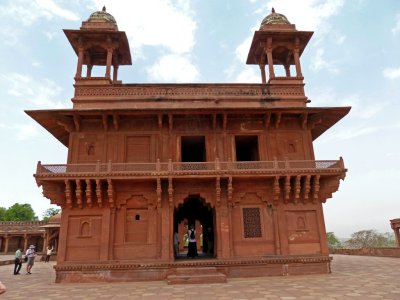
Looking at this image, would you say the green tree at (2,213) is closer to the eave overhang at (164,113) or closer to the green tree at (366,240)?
the eave overhang at (164,113)

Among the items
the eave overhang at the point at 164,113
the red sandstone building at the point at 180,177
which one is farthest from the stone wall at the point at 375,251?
the eave overhang at the point at 164,113

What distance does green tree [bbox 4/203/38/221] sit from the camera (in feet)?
204

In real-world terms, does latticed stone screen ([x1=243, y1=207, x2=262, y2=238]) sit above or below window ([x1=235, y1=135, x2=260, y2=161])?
below

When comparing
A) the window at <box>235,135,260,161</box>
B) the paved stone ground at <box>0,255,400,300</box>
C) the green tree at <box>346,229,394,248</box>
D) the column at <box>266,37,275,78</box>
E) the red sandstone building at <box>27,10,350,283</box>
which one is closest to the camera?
the paved stone ground at <box>0,255,400,300</box>

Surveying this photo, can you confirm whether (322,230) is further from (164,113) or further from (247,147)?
(164,113)

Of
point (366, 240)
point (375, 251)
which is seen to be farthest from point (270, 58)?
point (366, 240)

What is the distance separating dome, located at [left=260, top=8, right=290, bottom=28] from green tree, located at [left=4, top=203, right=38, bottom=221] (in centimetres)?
6324

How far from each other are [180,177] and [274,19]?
10147mm

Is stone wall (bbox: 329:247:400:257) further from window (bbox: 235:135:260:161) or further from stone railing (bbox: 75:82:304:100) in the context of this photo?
stone railing (bbox: 75:82:304:100)

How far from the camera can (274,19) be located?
16641mm

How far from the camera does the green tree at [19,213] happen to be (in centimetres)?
6204

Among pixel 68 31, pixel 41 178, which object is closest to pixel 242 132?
pixel 41 178

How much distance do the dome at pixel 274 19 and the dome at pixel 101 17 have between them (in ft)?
Answer: 26.0

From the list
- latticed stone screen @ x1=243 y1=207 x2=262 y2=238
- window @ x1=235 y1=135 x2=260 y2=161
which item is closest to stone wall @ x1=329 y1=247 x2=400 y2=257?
window @ x1=235 y1=135 x2=260 y2=161
